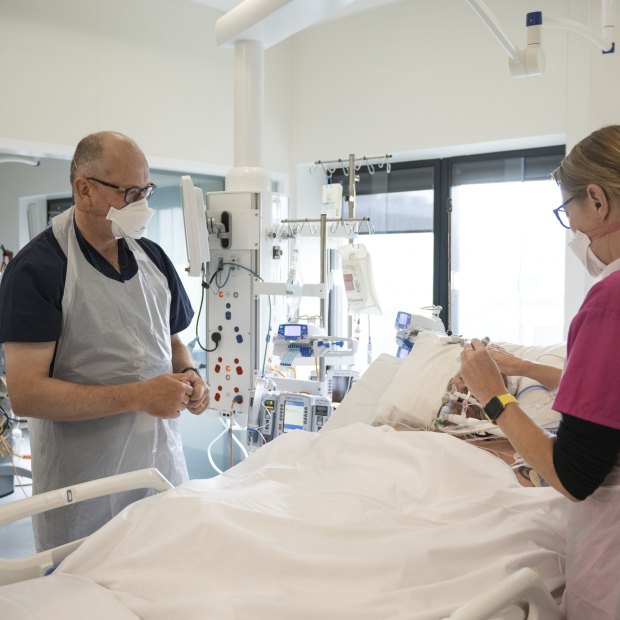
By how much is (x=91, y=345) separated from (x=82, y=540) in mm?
616

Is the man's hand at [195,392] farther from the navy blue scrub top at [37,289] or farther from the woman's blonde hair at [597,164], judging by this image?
the woman's blonde hair at [597,164]

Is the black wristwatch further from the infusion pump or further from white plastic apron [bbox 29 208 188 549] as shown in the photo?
the infusion pump

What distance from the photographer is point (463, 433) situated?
2.24 metres

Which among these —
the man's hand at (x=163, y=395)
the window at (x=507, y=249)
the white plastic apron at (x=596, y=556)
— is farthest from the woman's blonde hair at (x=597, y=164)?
the window at (x=507, y=249)

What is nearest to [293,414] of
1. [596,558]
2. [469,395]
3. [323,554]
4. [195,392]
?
[469,395]

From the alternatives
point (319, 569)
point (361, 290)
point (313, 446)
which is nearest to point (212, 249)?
point (361, 290)

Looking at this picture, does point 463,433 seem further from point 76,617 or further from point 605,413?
point 76,617

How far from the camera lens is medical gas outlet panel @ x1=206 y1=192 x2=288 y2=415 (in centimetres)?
308

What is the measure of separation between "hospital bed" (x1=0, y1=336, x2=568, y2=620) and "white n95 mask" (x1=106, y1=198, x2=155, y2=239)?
0.76m

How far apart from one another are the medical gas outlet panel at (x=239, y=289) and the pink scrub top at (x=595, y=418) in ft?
6.72

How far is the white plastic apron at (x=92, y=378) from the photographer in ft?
5.96

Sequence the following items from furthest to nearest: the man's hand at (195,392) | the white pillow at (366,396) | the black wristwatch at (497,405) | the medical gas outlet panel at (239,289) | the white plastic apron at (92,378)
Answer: the medical gas outlet panel at (239,289) → the white pillow at (366,396) → the man's hand at (195,392) → the white plastic apron at (92,378) → the black wristwatch at (497,405)

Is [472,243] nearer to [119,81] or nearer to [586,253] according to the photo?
[119,81]

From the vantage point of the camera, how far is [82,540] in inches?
54.1
